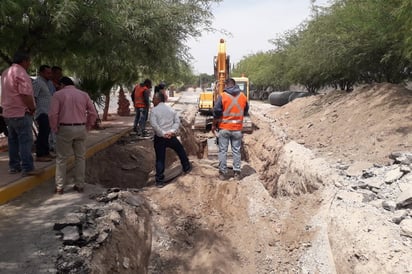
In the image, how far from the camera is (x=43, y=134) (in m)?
7.04

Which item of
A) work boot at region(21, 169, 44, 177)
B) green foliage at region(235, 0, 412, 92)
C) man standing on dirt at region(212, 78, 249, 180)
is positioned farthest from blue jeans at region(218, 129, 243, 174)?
green foliage at region(235, 0, 412, 92)

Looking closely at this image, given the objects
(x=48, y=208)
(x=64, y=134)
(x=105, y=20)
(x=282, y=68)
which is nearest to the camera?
(x=48, y=208)

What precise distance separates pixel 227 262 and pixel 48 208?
2664mm

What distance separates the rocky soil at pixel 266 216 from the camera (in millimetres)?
4594

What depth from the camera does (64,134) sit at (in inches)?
224

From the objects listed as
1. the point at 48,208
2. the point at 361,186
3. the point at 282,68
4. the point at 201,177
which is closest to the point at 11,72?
the point at 48,208

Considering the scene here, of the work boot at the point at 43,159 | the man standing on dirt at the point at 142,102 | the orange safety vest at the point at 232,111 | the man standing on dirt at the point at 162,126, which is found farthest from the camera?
the man standing on dirt at the point at 142,102

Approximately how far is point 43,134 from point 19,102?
4.67 ft

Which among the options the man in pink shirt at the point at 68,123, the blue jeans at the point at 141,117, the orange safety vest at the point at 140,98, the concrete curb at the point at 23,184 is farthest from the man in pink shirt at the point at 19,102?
the blue jeans at the point at 141,117

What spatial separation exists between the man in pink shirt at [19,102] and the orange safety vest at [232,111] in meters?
3.49

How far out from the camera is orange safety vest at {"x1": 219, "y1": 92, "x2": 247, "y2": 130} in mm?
7648

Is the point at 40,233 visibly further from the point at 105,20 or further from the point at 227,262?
the point at 105,20

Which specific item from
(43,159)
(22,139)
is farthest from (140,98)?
(22,139)

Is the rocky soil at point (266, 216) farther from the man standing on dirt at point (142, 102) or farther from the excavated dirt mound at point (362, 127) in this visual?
the man standing on dirt at point (142, 102)
